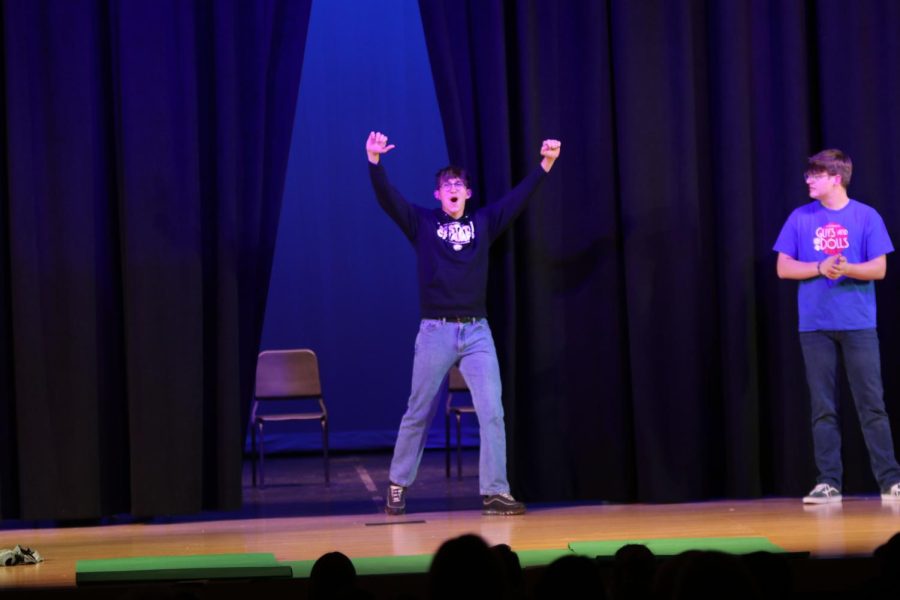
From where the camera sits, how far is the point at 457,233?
19.3ft

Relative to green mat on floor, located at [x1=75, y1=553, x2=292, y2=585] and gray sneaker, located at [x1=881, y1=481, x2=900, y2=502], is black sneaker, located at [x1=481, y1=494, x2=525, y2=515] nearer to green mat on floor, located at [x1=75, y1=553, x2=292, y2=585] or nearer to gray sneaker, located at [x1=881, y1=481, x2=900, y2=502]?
green mat on floor, located at [x1=75, y1=553, x2=292, y2=585]

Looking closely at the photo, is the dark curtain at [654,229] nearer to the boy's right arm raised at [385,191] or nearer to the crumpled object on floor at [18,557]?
the boy's right arm raised at [385,191]

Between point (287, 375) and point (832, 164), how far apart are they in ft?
11.0

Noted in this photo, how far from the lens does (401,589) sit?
3809 mm

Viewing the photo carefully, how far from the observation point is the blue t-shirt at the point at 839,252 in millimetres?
5809

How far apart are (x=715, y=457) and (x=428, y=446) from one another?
9.56 feet

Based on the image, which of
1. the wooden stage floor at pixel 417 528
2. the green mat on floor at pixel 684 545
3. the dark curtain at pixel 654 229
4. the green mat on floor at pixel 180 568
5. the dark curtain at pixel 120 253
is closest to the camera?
the green mat on floor at pixel 180 568

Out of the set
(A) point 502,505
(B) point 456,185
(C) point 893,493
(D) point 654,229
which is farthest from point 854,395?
(B) point 456,185

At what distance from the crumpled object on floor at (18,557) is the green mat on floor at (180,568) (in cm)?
26

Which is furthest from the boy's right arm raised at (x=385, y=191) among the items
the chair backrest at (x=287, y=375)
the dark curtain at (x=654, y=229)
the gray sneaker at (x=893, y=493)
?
the gray sneaker at (x=893, y=493)

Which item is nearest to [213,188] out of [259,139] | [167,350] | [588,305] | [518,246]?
[259,139]

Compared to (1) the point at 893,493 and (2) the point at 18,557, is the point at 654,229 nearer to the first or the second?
(1) the point at 893,493

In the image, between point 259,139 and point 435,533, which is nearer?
point 435,533

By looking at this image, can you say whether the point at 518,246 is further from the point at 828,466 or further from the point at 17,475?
the point at 17,475
